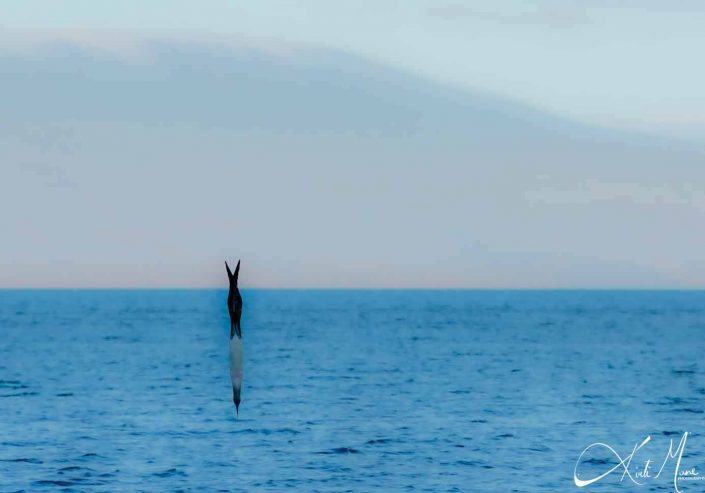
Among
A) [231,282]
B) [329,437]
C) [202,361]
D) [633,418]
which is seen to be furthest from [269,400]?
[231,282]

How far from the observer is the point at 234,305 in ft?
48.6

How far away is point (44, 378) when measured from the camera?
100 meters

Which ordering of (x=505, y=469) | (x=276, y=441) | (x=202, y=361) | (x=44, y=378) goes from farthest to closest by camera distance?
(x=202, y=361) < (x=44, y=378) < (x=276, y=441) < (x=505, y=469)

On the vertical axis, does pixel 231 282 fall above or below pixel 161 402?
above

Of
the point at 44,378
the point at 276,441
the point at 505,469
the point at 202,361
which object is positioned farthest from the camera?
the point at 202,361

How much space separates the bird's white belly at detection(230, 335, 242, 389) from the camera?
14789mm

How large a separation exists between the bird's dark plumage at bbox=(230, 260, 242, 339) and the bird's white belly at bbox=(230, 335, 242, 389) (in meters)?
0.09

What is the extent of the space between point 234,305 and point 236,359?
77cm

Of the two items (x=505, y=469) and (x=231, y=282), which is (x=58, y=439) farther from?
(x=231, y=282)

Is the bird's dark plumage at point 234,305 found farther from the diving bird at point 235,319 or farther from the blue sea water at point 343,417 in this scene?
the blue sea water at point 343,417

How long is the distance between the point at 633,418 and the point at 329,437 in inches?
845

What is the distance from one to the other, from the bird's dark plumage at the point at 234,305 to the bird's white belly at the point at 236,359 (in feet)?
0.28

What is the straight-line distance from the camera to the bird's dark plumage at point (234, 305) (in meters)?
14.7

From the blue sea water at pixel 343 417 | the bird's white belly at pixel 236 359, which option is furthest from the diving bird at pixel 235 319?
the blue sea water at pixel 343 417
